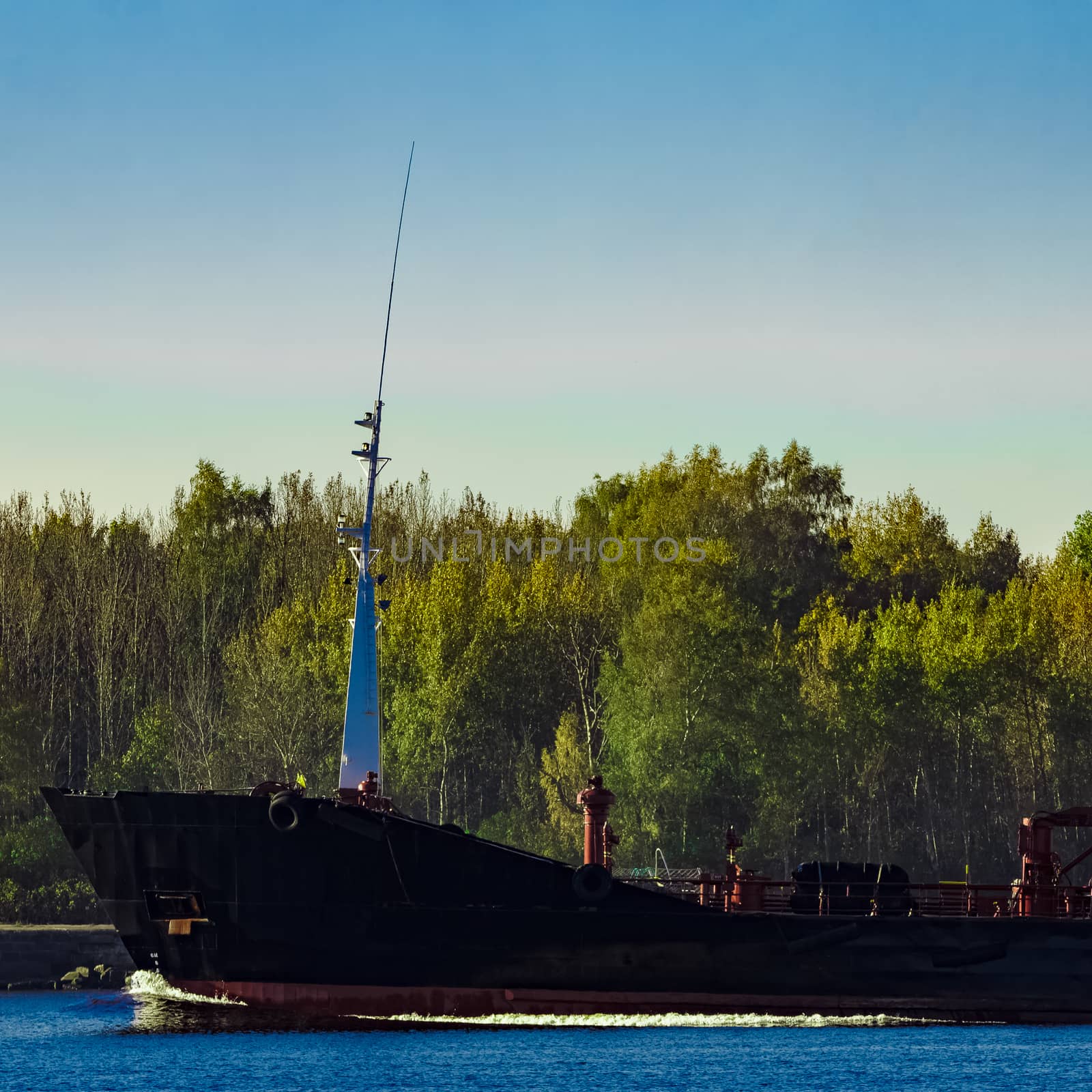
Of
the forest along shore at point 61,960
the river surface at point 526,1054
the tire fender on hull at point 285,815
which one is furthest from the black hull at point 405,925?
the forest along shore at point 61,960

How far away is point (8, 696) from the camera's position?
65.2 m

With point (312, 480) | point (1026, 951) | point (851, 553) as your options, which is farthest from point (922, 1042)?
point (312, 480)

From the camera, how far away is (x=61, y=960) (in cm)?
4834

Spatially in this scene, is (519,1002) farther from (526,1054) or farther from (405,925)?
(405,925)

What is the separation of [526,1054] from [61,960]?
20202mm

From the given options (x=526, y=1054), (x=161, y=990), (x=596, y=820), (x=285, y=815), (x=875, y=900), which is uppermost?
(x=596, y=820)

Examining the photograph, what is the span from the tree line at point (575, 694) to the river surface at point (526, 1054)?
2356cm

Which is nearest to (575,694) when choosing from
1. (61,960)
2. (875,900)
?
(61,960)

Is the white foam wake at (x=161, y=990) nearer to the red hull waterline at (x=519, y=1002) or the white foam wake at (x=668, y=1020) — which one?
the red hull waterline at (x=519, y=1002)

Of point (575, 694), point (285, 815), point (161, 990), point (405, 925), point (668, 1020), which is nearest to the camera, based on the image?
point (285, 815)

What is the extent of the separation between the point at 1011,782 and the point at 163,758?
3196 cm

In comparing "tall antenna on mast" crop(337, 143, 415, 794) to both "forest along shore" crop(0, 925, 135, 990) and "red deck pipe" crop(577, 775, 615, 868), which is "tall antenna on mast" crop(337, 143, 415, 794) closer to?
"red deck pipe" crop(577, 775, 615, 868)

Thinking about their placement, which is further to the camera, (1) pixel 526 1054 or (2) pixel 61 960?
(2) pixel 61 960

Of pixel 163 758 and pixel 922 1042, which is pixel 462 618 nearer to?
pixel 163 758
